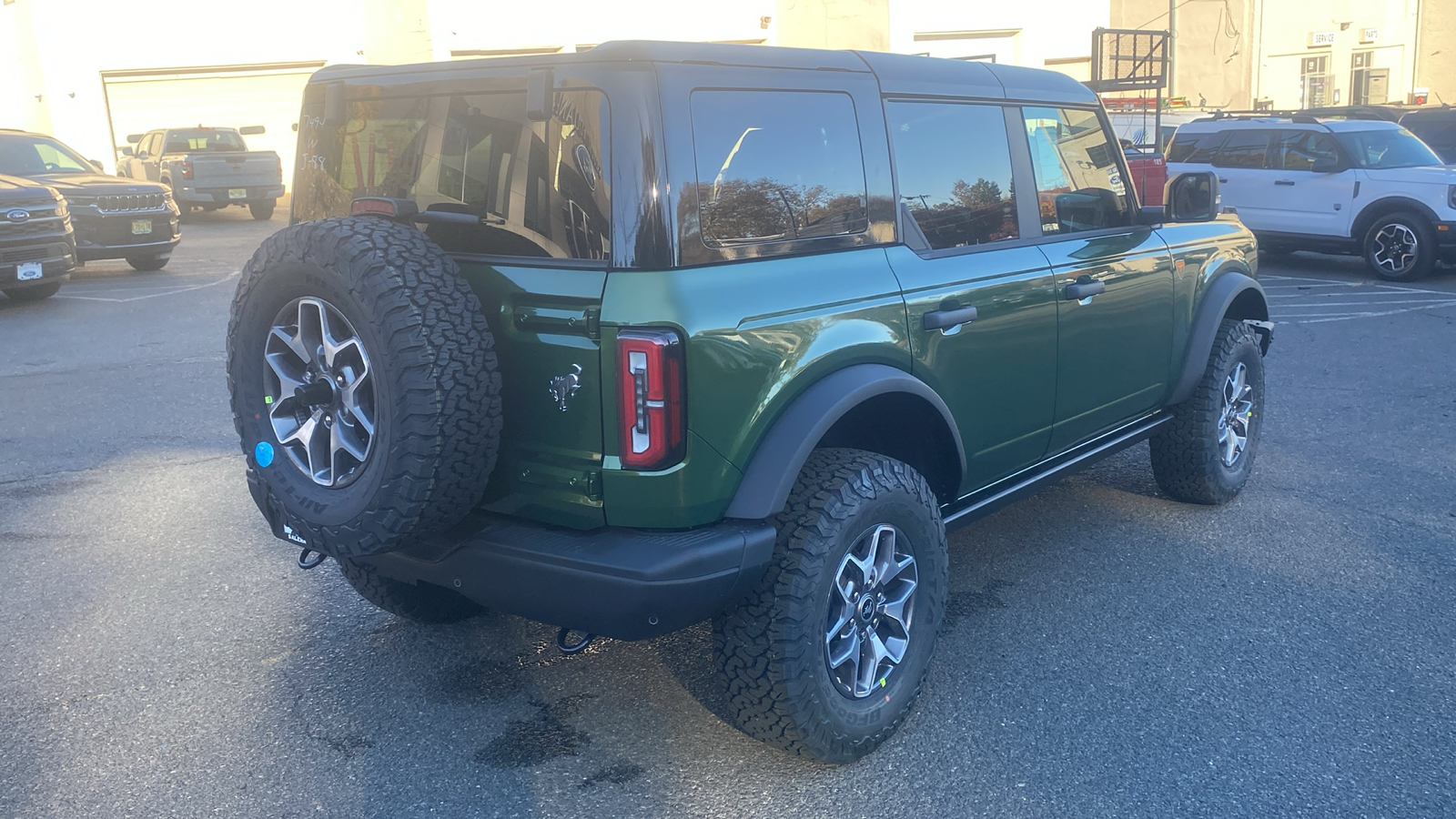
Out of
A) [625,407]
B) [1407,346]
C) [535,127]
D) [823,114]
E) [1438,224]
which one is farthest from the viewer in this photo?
[1438,224]

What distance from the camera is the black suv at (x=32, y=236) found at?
11.8 meters

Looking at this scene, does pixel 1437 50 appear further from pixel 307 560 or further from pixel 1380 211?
pixel 307 560

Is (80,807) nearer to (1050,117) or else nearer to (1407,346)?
(1050,117)

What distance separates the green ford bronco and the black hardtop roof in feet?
0.05

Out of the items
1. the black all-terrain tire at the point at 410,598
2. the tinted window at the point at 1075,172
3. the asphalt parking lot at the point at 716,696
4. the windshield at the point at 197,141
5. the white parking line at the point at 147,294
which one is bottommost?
the asphalt parking lot at the point at 716,696

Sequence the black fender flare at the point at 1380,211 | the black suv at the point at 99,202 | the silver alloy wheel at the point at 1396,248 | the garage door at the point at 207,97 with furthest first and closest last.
Result: the garage door at the point at 207,97 < the black suv at the point at 99,202 < the silver alloy wheel at the point at 1396,248 < the black fender flare at the point at 1380,211

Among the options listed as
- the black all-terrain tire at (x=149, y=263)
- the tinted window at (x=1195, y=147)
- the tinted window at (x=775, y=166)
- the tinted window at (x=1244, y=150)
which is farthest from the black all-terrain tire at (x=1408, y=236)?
the black all-terrain tire at (x=149, y=263)

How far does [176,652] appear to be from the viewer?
405 cm

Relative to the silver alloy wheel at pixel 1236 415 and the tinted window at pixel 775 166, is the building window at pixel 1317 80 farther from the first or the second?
the tinted window at pixel 775 166

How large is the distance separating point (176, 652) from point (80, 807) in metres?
0.99

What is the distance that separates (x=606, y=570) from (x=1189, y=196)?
319cm

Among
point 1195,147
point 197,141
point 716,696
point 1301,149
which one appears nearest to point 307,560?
point 716,696

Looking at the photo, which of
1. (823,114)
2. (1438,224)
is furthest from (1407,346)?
(823,114)

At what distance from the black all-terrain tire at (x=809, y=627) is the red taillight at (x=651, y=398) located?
0.43 m
